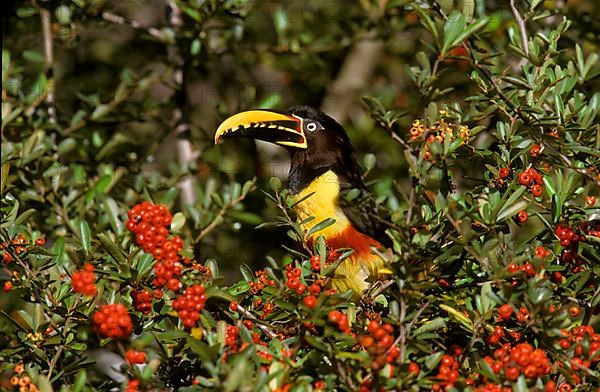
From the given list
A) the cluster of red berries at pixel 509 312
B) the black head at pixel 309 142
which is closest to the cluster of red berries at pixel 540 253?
the cluster of red berries at pixel 509 312

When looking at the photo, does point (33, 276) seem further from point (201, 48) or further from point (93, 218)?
point (201, 48)

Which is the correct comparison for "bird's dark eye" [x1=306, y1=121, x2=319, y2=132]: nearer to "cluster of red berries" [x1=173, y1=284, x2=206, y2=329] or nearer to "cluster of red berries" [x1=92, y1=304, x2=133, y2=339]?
"cluster of red berries" [x1=173, y1=284, x2=206, y2=329]

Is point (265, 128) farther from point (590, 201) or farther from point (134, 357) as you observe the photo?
point (134, 357)

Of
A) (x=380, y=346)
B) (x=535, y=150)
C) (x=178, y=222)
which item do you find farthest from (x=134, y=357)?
(x=535, y=150)

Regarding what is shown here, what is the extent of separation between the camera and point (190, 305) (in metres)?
1.91

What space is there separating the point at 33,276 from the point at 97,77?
9.74 feet

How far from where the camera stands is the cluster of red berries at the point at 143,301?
6.99 ft

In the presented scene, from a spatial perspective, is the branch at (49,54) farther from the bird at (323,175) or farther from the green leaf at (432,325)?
the green leaf at (432,325)

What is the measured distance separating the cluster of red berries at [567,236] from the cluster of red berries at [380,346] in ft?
1.87

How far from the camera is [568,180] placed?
2328mm

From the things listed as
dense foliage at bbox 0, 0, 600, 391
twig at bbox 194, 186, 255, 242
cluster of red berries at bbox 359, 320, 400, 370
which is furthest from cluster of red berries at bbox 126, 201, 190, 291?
twig at bbox 194, 186, 255, 242

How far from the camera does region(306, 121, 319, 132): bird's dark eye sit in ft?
12.2

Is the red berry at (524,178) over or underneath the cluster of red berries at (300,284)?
over

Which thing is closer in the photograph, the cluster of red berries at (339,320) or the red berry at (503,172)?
the cluster of red berries at (339,320)
